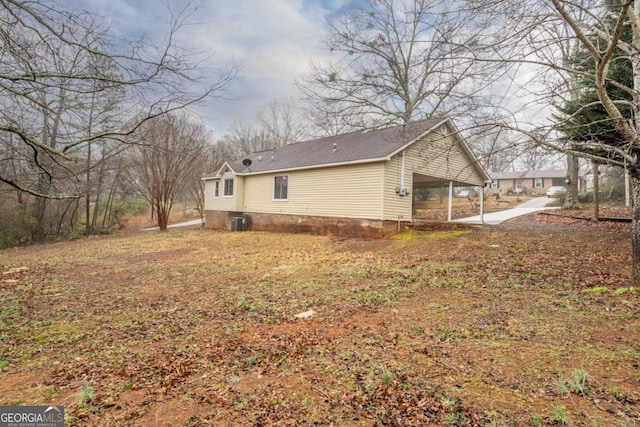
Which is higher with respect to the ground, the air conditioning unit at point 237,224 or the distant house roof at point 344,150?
the distant house roof at point 344,150

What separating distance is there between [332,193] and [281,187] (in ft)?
12.6

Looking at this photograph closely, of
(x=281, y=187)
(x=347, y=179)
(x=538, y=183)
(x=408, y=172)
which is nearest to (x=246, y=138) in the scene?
(x=281, y=187)

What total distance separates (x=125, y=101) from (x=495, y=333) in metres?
6.38

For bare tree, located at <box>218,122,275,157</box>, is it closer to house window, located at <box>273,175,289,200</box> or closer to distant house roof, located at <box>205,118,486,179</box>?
distant house roof, located at <box>205,118,486,179</box>

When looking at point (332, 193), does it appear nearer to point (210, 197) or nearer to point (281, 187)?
point (281, 187)

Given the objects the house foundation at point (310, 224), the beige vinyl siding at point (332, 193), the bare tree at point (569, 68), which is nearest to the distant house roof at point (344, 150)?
the beige vinyl siding at point (332, 193)

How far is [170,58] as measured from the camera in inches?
172

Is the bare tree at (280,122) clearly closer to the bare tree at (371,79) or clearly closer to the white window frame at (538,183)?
the bare tree at (371,79)

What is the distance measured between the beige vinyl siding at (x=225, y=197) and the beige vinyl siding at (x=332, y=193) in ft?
6.65

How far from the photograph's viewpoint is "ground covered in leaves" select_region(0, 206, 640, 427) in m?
2.49

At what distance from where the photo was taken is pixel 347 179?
13211 millimetres

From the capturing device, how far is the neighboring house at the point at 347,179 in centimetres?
1218

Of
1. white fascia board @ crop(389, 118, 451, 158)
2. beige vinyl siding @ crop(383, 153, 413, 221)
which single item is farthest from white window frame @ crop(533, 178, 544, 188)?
beige vinyl siding @ crop(383, 153, 413, 221)

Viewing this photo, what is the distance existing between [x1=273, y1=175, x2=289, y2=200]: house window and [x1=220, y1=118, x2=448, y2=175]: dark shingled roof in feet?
1.77
